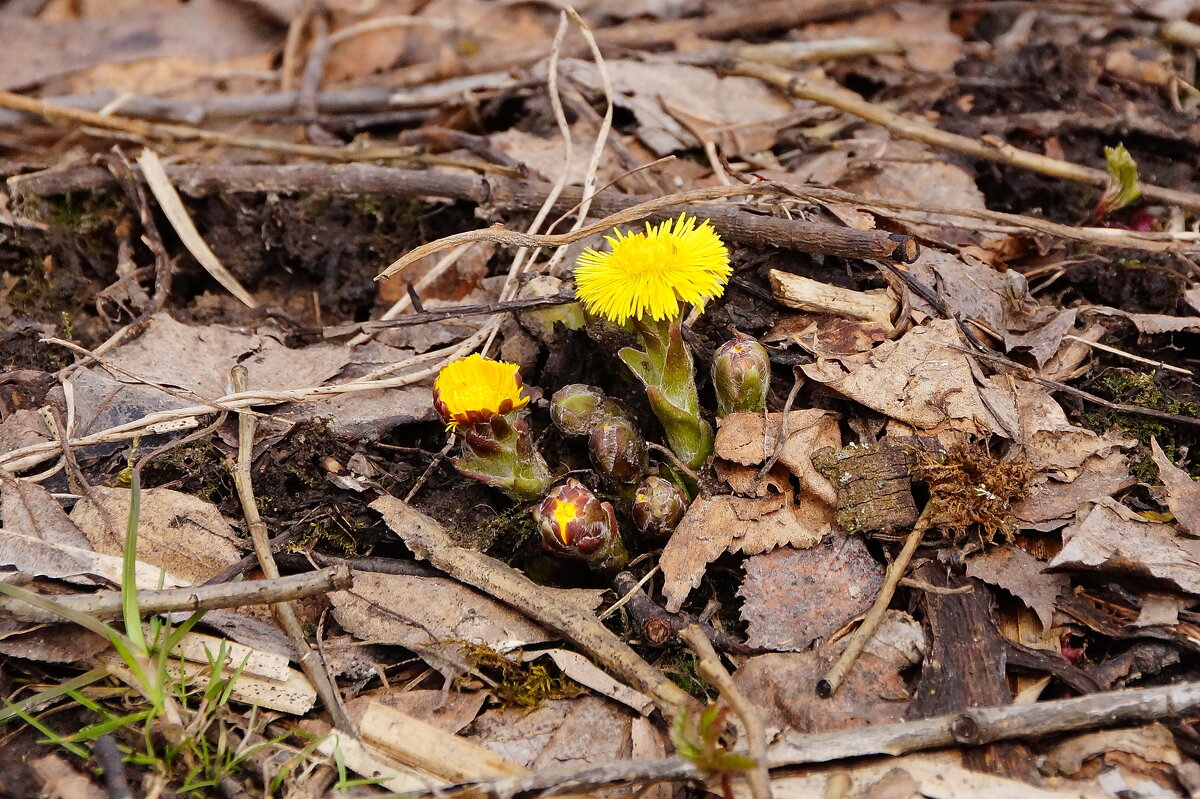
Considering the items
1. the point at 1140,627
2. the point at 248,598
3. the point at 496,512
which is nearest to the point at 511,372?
the point at 496,512

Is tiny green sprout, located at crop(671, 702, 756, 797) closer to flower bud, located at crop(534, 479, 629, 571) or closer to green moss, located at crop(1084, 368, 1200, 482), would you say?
flower bud, located at crop(534, 479, 629, 571)

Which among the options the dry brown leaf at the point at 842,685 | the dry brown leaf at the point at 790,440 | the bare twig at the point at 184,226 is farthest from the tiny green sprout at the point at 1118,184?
the bare twig at the point at 184,226

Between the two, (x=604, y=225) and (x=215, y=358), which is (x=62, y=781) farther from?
(x=604, y=225)

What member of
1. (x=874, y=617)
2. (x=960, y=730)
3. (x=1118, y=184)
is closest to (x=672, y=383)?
(x=874, y=617)

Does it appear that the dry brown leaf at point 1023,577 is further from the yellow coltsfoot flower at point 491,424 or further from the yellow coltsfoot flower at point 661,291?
the yellow coltsfoot flower at point 491,424

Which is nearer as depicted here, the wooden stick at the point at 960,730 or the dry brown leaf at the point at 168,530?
the wooden stick at the point at 960,730
